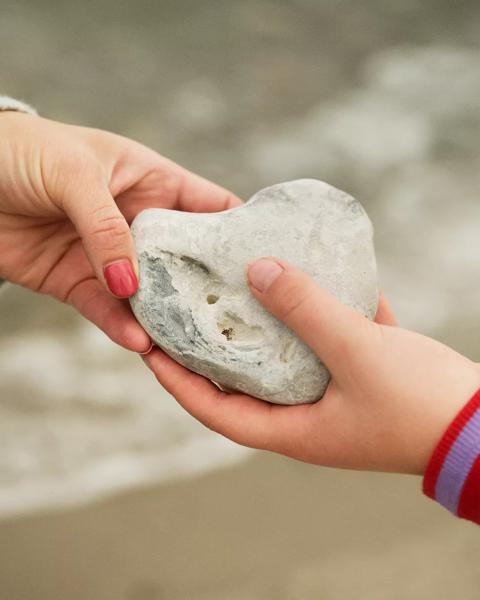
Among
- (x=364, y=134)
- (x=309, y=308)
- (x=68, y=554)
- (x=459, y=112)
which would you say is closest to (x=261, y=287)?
(x=309, y=308)

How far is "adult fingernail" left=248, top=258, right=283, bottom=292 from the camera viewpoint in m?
1.12

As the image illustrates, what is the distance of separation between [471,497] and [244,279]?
0.52 metres

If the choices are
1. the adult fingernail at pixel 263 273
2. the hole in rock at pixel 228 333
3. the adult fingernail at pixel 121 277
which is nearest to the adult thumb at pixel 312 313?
the adult fingernail at pixel 263 273

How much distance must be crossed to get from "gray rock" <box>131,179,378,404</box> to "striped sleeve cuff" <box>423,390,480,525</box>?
235 millimetres

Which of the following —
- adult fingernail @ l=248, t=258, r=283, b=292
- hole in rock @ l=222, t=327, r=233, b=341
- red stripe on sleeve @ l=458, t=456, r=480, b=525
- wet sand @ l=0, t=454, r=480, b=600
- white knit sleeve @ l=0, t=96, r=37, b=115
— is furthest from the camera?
wet sand @ l=0, t=454, r=480, b=600

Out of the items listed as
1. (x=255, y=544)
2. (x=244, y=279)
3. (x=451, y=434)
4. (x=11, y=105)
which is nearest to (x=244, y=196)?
(x=11, y=105)

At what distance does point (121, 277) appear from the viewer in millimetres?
1201

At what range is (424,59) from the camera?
321cm

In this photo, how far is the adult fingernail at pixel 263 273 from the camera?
1115 mm

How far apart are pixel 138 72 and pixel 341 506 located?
2.24 metres

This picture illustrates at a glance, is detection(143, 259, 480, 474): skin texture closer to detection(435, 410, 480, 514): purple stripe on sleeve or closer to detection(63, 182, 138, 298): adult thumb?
detection(435, 410, 480, 514): purple stripe on sleeve

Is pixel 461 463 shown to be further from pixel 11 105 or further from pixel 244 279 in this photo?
pixel 11 105

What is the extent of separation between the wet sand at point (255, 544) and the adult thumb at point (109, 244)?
31.9 inches

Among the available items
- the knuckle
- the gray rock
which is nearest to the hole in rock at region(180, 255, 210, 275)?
the gray rock
